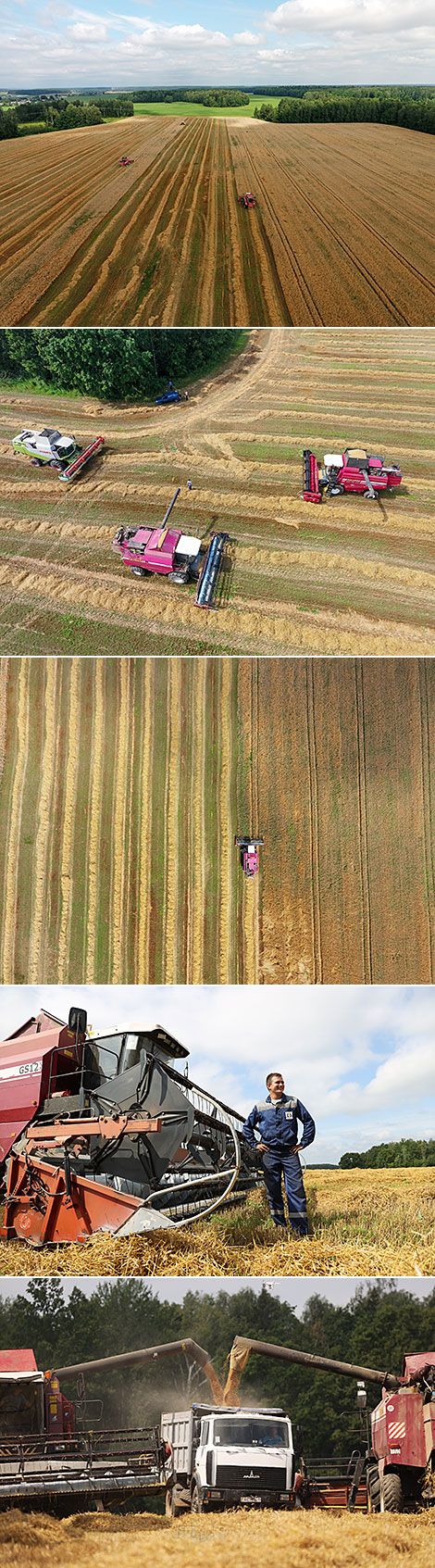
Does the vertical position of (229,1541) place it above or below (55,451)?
below

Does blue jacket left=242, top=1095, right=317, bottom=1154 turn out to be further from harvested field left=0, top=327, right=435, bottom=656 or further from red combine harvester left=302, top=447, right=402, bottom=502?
red combine harvester left=302, top=447, right=402, bottom=502

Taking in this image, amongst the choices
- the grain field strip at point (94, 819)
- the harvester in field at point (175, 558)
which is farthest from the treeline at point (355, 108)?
the grain field strip at point (94, 819)

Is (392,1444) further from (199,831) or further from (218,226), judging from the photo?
(218,226)

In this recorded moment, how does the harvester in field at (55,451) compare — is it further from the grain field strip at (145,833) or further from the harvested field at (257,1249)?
the harvested field at (257,1249)

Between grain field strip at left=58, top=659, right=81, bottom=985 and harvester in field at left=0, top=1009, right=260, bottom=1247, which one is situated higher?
grain field strip at left=58, top=659, right=81, bottom=985

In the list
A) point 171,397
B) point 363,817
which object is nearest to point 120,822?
point 363,817

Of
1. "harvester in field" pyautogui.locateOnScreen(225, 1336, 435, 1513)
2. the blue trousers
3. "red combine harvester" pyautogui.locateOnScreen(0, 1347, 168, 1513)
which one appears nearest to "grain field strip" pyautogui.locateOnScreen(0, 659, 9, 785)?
the blue trousers

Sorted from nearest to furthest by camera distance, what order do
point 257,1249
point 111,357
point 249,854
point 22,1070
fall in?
1. point 257,1249
2. point 22,1070
3. point 249,854
4. point 111,357
